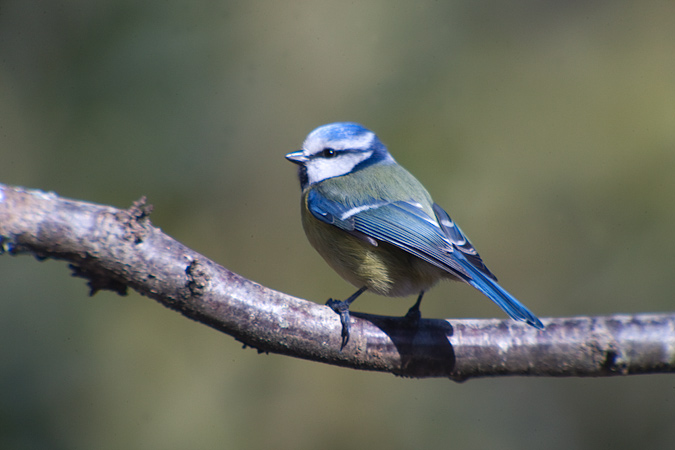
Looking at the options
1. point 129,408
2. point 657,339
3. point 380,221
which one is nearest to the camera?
point 657,339

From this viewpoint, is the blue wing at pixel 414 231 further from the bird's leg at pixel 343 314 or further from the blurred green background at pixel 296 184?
the blurred green background at pixel 296 184

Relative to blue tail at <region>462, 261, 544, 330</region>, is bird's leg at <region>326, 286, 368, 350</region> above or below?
below

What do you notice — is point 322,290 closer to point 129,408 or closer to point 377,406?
point 377,406

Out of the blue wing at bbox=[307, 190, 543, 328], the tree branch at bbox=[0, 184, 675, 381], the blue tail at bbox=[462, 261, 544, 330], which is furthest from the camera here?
the blue wing at bbox=[307, 190, 543, 328]

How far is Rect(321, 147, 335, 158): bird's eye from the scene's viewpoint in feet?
7.64

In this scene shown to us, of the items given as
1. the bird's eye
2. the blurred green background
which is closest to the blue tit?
the bird's eye

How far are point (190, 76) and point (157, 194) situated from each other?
0.77 m

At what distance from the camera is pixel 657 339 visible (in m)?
1.63

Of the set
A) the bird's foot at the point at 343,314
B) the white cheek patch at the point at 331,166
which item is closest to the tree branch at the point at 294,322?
the bird's foot at the point at 343,314

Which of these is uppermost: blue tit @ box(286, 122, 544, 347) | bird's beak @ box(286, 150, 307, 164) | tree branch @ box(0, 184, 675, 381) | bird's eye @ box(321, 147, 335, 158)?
bird's eye @ box(321, 147, 335, 158)

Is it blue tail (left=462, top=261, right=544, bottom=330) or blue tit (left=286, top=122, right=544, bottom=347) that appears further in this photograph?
blue tit (left=286, top=122, right=544, bottom=347)

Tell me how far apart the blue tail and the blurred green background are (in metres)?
1.18

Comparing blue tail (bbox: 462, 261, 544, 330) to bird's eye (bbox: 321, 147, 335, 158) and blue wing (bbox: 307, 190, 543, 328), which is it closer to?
blue wing (bbox: 307, 190, 543, 328)

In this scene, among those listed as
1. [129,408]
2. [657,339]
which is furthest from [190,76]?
[657,339]
